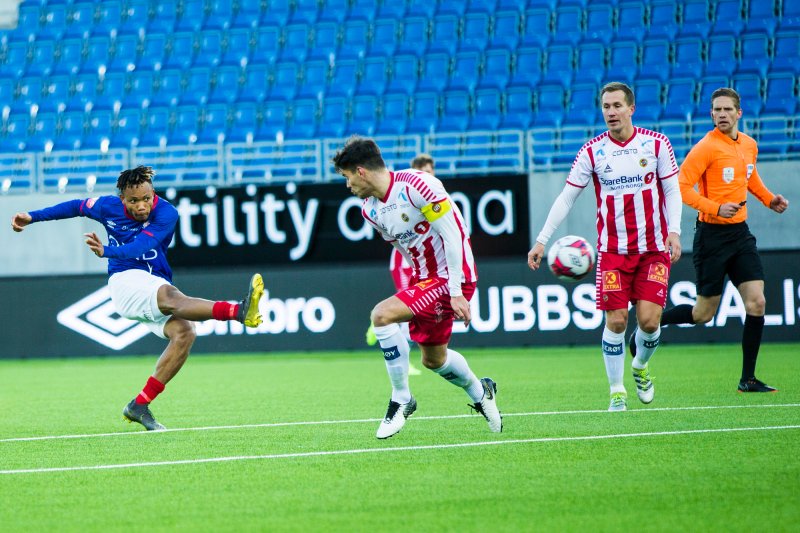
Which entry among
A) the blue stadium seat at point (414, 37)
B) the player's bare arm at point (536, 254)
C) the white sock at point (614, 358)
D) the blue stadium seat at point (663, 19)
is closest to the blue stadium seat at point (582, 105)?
the blue stadium seat at point (663, 19)

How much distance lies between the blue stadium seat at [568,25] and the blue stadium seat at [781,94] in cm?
326

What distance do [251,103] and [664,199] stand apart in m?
13.0

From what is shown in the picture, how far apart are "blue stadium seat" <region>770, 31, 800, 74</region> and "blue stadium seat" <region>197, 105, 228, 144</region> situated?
29.3ft

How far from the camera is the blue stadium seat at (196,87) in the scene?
20.5 m

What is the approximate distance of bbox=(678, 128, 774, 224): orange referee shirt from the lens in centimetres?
882

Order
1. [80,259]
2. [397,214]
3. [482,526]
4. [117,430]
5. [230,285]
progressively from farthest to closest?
[80,259]
[230,285]
[117,430]
[397,214]
[482,526]

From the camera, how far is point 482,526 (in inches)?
166

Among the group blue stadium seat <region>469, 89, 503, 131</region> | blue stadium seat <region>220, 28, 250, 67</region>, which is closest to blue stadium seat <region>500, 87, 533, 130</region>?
blue stadium seat <region>469, 89, 503, 131</region>

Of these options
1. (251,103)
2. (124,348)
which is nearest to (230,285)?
(124,348)

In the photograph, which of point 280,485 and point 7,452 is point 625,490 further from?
point 7,452

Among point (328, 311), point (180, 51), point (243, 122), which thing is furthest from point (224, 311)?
point (180, 51)

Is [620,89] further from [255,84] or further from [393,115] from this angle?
[255,84]

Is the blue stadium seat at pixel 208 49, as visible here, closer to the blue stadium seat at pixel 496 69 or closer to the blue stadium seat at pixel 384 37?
the blue stadium seat at pixel 384 37

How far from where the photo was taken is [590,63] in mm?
19094
